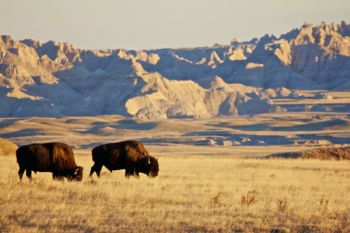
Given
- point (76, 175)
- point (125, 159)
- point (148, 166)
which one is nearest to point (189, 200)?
point (76, 175)

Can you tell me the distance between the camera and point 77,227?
1532 centimetres

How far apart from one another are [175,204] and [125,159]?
23.1 feet

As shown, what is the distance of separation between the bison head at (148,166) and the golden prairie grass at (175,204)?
260 millimetres

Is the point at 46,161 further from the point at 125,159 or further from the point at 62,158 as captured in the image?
the point at 125,159

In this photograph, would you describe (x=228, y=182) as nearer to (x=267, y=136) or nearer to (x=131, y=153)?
(x=131, y=153)

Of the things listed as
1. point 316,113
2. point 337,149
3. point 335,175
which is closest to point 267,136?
point 316,113

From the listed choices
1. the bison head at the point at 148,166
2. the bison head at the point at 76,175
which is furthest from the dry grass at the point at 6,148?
the bison head at the point at 76,175

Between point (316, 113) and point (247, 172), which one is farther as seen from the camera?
point (316, 113)

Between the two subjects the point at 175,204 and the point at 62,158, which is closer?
the point at 175,204

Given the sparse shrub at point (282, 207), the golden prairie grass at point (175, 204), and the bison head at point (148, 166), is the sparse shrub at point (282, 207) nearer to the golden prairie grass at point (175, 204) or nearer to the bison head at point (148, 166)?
the golden prairie grass at point (175, 204)

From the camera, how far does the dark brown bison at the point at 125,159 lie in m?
25.8

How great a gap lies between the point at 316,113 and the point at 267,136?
54166mm

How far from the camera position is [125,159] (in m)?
25.9

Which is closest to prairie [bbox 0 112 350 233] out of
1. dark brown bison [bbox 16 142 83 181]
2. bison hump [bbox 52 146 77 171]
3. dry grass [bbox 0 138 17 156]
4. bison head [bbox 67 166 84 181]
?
bison head [bbox 67 166 84 181]
